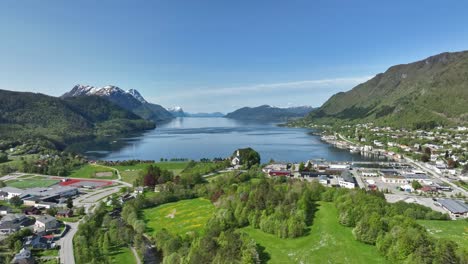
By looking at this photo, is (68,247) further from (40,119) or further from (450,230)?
(40,119)

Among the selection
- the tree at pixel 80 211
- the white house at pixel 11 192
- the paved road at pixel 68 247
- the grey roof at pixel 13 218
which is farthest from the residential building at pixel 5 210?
the paved road at pixel 68 247

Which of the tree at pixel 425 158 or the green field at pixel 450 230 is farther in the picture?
the tree at pixel 425 158

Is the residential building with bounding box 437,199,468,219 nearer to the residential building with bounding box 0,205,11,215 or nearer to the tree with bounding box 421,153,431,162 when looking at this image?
the tree with bounding box 421,153,431,162

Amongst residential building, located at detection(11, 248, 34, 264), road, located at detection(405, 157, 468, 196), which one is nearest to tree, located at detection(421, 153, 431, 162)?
road, located at detection(405, 157, 468, 196)

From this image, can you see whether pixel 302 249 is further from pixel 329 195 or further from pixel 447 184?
pixel 447 184

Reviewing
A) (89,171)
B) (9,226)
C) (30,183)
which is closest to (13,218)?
(9,226)

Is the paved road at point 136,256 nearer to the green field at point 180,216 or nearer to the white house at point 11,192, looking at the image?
the green field at point 180,216
